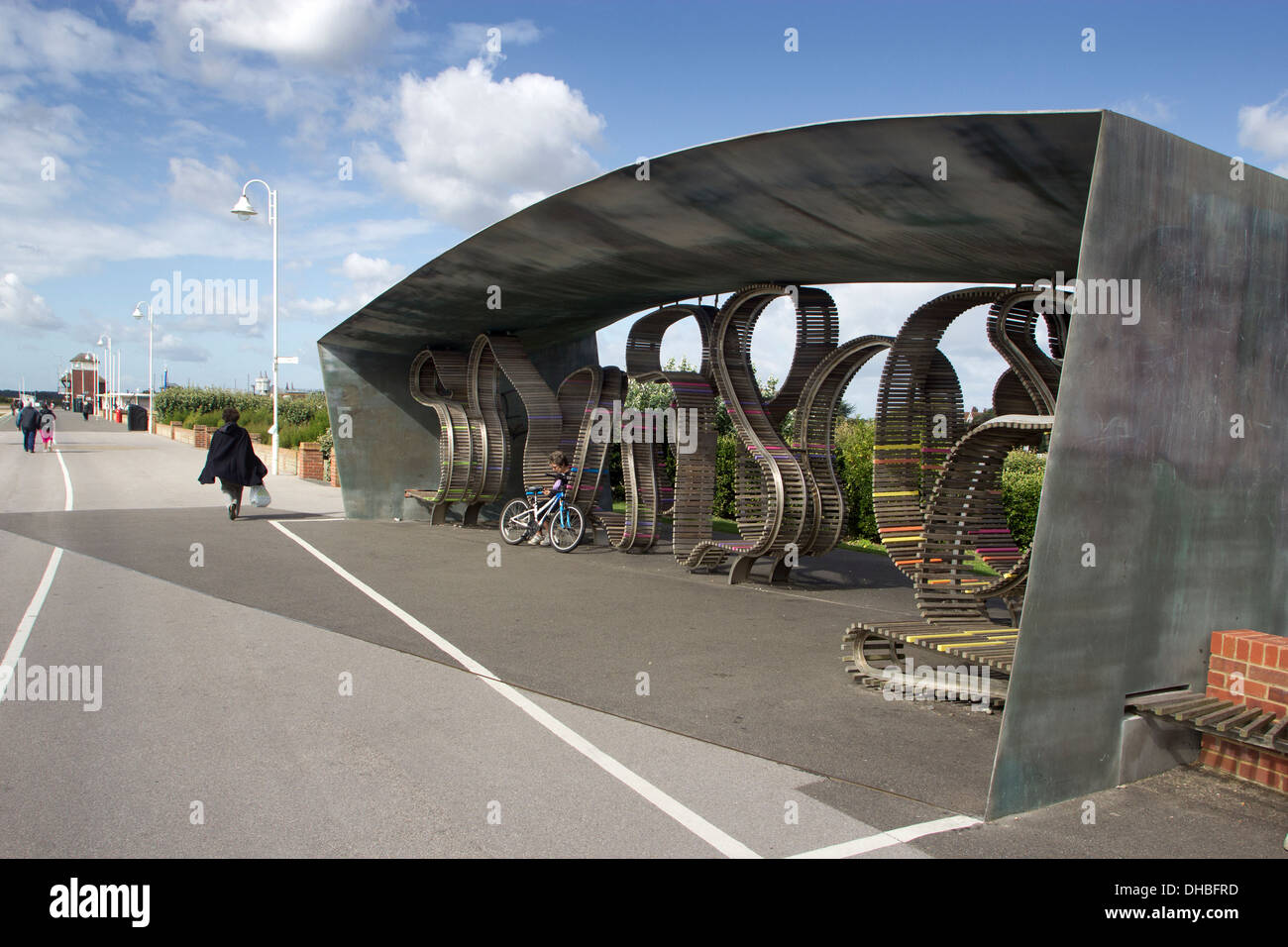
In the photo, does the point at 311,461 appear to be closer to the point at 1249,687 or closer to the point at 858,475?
the point at 858,475

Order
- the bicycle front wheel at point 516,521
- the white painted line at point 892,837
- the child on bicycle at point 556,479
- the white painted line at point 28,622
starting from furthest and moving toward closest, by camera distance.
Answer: the bicycle front wheel at point 516,521 → the child on bicycle at point 556,479 → the white painted line at point 28,622 → the white painted line at point 892,837

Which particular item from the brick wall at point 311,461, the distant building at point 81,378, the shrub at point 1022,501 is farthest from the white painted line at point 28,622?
the distant building at point 81,378

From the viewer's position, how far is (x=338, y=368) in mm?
16547

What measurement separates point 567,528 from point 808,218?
7.11 m

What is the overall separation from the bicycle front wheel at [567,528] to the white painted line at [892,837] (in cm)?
949

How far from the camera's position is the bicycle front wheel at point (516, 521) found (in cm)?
1425

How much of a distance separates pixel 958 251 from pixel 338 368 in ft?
38.0

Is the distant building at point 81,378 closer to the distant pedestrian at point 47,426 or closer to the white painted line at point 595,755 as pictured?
the distant pedestrian at point 47,426

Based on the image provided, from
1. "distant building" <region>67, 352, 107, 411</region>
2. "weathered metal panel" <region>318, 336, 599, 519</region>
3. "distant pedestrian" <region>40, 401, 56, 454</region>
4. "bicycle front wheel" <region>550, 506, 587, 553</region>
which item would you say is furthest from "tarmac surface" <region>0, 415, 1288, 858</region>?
"distant building" <region>67, 352, 107, 411</region>

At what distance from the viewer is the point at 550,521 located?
13.8 metres

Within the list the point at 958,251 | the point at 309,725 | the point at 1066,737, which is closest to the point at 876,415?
the point at 958,251

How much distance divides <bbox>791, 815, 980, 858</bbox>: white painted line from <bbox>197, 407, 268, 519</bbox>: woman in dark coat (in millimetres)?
13362
